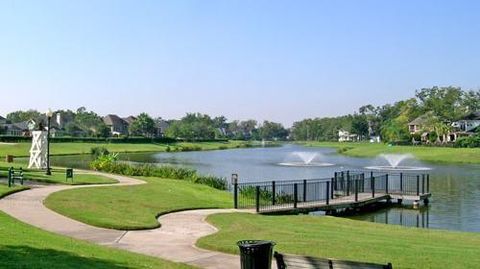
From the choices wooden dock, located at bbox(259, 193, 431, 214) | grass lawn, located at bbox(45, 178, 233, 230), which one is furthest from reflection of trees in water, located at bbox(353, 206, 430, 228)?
grass lawn, located at bbox(45, 178, 233, 230)

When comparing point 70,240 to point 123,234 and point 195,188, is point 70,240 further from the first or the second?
point 195,188

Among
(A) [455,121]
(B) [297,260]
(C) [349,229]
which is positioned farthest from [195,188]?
(A) [455,121]

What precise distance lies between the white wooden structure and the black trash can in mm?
33268

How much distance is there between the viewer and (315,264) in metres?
8.18

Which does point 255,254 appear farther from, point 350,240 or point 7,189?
point 7,189

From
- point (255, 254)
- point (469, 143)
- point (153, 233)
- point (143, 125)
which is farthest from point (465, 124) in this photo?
point (255, 254)

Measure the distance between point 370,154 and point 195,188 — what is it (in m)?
77.9

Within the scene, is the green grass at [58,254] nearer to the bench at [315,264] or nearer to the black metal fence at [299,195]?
the bench at [315,264]

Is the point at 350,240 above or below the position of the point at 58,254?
below

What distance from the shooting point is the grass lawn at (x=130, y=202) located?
17922mm

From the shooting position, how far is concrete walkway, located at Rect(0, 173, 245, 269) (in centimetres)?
1257

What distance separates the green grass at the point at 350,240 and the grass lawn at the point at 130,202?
262 cm

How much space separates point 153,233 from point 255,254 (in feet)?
25.0

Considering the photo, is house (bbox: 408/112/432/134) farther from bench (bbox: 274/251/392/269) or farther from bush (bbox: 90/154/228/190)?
bench (bbox: 274/251/392/269)
